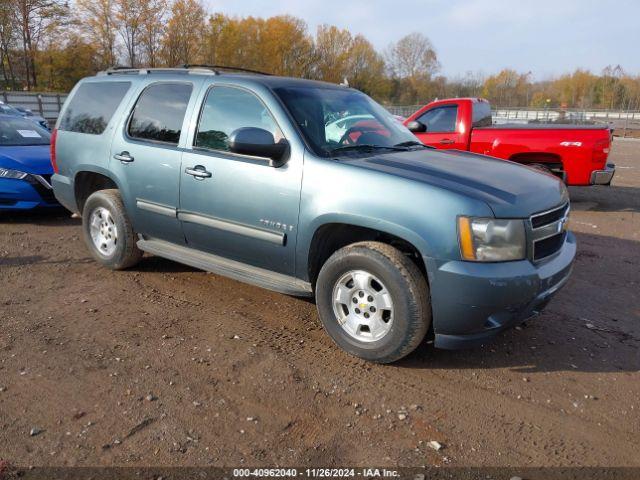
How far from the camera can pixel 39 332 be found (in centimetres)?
396

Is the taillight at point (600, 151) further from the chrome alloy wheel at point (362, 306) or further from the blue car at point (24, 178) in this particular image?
the blue car at point (24, 178)

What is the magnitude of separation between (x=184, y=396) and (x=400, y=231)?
1610mm

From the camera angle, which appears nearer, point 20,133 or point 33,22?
point 20,133

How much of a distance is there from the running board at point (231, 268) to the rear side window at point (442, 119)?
5859 millimetres

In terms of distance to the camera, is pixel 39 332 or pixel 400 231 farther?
pixel 39 332

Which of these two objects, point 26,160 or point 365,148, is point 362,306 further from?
point 26,160

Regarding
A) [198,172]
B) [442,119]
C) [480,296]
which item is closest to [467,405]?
[480,296]

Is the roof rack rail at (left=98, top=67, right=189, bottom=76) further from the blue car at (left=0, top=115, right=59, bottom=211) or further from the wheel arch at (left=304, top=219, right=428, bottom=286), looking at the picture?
the blue car at (left=0, top=115, right=59, bottom=211)

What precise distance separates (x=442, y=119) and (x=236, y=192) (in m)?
6.10

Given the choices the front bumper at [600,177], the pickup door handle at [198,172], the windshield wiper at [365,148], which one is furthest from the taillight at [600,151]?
the pickup door handle at [198,172]

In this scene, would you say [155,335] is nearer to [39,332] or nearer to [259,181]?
[39,332]

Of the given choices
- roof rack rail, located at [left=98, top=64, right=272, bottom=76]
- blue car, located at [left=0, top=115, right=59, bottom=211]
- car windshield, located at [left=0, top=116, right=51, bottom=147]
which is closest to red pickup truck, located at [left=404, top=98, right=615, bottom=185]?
roof rack rail, located at [left=98, top=64, right=272, bottom=76]

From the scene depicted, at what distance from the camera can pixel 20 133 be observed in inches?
316

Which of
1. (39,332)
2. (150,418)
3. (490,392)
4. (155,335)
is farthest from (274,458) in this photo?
(39,332)
